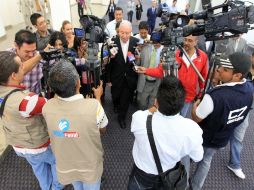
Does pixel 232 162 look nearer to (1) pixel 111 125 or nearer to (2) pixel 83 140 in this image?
(1) pixel 111 125

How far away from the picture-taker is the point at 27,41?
202 cm

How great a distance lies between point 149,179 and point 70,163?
0.57 metres

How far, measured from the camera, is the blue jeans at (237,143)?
2234 millimetres

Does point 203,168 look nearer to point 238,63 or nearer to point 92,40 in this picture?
point 238,63

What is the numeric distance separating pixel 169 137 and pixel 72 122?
61 cm

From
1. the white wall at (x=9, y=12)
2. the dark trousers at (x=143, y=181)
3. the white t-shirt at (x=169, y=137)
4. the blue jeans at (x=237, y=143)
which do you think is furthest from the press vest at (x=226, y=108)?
the white wall at (x=9, y=12)

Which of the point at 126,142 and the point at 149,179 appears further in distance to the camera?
the point at 126,142

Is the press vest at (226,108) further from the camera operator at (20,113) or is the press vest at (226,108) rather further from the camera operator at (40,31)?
the camera operator at (40,31)

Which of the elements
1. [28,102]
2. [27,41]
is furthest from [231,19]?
[27,41]

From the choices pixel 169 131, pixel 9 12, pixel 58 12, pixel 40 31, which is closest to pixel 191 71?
pixel 169 131

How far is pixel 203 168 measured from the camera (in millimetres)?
2014

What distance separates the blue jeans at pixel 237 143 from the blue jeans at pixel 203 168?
1.38 feet

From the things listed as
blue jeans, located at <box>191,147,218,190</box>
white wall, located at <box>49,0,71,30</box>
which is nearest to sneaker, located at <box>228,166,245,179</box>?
blue jeans, located at <box>191,147,218,190</box>

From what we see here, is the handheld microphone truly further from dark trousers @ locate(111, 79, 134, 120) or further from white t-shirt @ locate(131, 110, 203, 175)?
white t-shirt @ locate(131, 110, 203, 175)
